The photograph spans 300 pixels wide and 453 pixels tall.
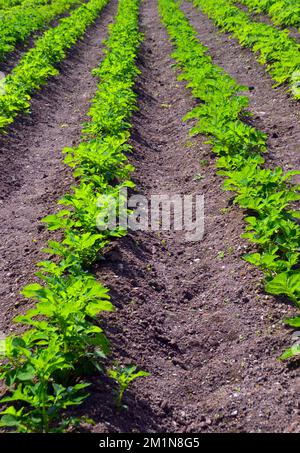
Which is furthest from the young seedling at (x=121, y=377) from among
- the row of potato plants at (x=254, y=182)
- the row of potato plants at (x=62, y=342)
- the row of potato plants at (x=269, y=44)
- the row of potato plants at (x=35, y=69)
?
the row of potato plants at (x=269, y=44)

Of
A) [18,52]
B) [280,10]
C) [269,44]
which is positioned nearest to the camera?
[269,44]

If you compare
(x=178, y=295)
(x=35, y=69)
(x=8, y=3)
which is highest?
(x=35, y=69)

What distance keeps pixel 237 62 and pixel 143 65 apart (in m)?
2.31

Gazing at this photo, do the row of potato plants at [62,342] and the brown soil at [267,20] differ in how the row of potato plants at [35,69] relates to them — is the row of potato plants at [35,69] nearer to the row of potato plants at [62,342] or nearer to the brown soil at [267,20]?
the row of potato plants at [62,342]

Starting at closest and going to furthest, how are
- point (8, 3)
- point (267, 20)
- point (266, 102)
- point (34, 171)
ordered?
point (34, 171) → point (266, 102) → point (267, 20) → point (8, 3)

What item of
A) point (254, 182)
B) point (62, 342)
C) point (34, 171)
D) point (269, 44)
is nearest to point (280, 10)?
point (269, 44)

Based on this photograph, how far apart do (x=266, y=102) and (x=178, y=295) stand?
18.1 feet

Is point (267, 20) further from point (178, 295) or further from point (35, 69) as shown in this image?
point (178, 295)

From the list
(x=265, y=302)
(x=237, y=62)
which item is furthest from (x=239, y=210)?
(x=237, y=62)

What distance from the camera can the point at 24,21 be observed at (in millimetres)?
17047

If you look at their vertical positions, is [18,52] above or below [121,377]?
below

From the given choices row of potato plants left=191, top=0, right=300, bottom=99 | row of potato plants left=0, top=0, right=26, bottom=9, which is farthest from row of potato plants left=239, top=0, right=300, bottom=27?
row of potato plants left=0, top=0, right=26, bottom=9

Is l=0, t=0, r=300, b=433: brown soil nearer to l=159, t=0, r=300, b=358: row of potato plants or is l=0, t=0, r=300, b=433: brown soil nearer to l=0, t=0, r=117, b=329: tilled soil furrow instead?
l=0, t=0, r=117, b=329: tilled soil furrow

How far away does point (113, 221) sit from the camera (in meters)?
5.41
